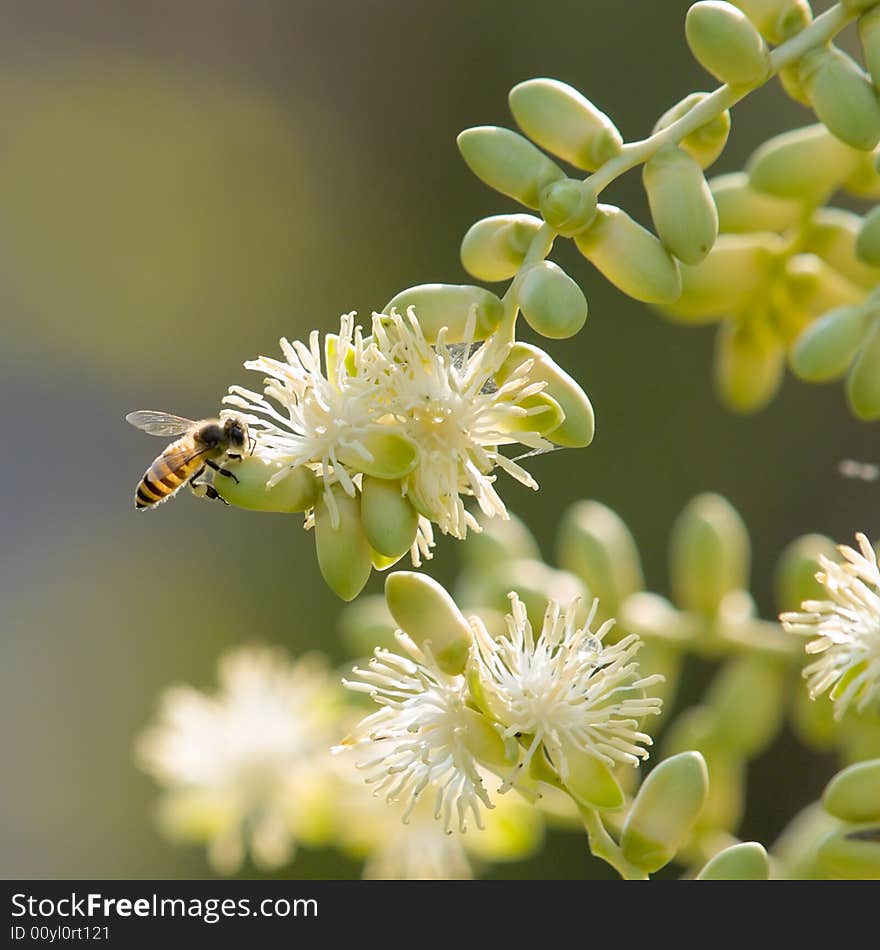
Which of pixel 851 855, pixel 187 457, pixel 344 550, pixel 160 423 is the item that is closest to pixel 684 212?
pixel 344 550

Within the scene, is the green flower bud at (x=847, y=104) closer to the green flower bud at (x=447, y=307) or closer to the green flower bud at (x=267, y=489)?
the green flower bud at (x=447, y=307)

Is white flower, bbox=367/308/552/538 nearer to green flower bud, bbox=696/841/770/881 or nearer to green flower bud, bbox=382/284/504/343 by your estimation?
green flower bud, bbox=382/284/504/343

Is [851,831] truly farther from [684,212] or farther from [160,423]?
[160,423]

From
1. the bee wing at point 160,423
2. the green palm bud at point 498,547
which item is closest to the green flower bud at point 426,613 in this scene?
the green palm bud at point 498,547

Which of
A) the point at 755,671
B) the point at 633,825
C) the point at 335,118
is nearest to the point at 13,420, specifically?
the point at 335,118

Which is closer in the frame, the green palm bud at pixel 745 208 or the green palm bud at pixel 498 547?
the green palm bud at pixel 745 208

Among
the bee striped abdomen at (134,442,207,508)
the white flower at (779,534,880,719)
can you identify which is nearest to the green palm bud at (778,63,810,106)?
the white flower at (779,534,880,719)
